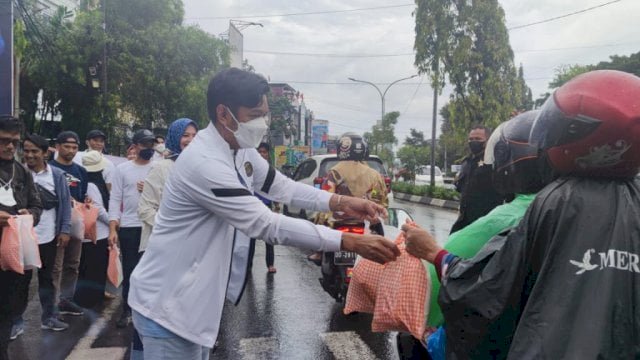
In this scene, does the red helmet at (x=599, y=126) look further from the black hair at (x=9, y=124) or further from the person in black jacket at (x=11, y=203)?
the black hair at (x=9, y=124)

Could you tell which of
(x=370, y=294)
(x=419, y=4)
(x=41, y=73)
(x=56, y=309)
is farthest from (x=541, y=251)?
(x=41, y=73)

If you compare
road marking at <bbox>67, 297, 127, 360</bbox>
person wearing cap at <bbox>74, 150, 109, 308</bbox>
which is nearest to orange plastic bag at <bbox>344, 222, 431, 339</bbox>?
road marking at <bbox>67, 297, 127, 360</bbox>

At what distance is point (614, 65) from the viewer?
117 ft

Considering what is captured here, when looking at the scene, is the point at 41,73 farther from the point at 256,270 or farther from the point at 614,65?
the point at 614,65

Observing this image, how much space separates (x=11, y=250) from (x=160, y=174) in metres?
1.25

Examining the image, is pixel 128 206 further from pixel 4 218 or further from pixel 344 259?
pixel 344 259

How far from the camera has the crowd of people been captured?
1.49 m

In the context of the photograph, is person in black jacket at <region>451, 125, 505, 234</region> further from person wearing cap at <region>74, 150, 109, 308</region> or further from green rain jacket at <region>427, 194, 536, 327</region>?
person wearing cap at <region>74, 150, 109, 308</region>

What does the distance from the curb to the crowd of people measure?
54.2 ft

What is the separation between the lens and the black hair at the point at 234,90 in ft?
7.65

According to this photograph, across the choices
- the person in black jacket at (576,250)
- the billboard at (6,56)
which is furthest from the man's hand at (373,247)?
the billboard at (6,56)

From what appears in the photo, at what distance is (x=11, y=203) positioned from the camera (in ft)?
13.6

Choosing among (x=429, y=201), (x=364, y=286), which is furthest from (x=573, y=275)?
(x=429, y=201)

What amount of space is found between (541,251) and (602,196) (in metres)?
0.22
